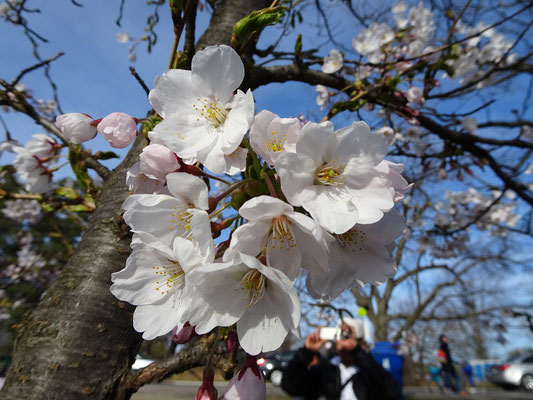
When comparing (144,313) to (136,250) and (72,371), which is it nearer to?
(136,250)

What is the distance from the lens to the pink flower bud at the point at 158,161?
62 cm

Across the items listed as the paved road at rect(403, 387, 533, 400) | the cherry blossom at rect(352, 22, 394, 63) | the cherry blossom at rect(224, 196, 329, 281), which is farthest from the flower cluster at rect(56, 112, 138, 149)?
the paved road at rect(403, 387, 533, 400)

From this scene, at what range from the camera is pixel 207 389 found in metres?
0.68

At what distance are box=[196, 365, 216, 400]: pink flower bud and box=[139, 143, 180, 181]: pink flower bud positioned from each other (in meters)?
0.42

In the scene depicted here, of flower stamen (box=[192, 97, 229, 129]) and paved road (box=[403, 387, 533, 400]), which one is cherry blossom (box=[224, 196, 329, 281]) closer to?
flower stamen (box=[192, 97, 229, 129])

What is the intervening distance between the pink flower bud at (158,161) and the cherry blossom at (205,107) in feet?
0.07

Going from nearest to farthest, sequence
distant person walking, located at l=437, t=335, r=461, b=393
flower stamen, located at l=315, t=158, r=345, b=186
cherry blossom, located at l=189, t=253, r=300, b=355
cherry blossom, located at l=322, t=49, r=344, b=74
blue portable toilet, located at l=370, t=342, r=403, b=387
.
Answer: cherry blossom, located at l=189, t=253, r=300, b=355 → flower stamen, located at l=315, t=158, r=345, b=186 → cherry blossom, located at l=322, t=49, r=344, b=74 → blue portable toilet, located at l=370, t=342, r=403, b=387 → distant person walking, located at l=437, t=335, r=461, b=393

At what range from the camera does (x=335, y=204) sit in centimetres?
58

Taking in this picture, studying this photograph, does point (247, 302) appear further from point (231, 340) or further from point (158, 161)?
point (158, 161)

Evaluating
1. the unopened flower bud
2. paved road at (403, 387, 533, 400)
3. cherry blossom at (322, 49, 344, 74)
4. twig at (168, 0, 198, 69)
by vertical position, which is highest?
cherry blossom at (322, 49, 344, 74)

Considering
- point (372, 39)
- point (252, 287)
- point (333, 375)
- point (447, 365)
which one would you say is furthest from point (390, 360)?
point (252, 287)

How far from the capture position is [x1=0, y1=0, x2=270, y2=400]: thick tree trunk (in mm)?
786

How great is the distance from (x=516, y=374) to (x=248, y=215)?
58.6 ft

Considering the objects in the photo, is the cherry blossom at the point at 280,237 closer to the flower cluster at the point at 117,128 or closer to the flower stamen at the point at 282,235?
the flower stamen at the point at 282,235
